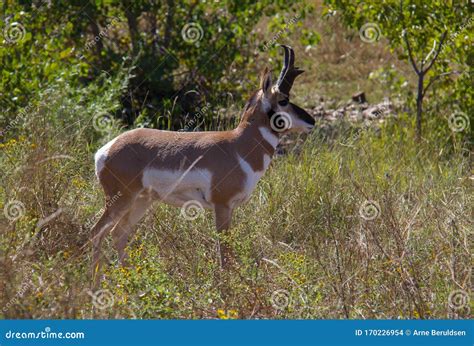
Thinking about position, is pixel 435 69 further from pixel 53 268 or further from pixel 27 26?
pixel 53 268

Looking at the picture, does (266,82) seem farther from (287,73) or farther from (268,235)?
(268,235)

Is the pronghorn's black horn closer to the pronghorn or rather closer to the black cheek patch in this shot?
the pronghorn

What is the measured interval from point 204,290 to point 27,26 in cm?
527

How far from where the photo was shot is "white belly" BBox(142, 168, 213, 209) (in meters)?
7.70

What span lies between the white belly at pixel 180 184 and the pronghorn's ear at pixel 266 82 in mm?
778

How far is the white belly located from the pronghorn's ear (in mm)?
778

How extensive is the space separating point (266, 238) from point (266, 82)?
129cm

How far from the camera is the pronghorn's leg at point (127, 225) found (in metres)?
8.03

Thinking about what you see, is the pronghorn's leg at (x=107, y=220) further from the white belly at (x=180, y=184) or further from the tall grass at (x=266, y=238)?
the white belly at (x=180, y=184)

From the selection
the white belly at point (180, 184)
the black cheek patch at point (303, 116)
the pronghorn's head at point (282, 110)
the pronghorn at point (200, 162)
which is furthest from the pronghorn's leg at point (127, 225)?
the black cheek patch at point (303, 116)

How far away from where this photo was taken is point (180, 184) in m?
7.70

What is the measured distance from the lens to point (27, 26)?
11.2 meters

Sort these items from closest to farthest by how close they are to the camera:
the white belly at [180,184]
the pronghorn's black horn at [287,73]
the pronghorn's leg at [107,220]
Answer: the white belly at [180,184]
the pronghorn's leg at [107,220]
the pronghorn's black horn at [287,73]

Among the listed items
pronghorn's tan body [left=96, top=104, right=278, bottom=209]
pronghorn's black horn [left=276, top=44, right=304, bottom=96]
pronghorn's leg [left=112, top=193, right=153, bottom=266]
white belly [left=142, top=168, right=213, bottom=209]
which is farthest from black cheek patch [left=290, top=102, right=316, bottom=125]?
pronghorn's leg [left=112, top=193, right=153, bottom=266]
